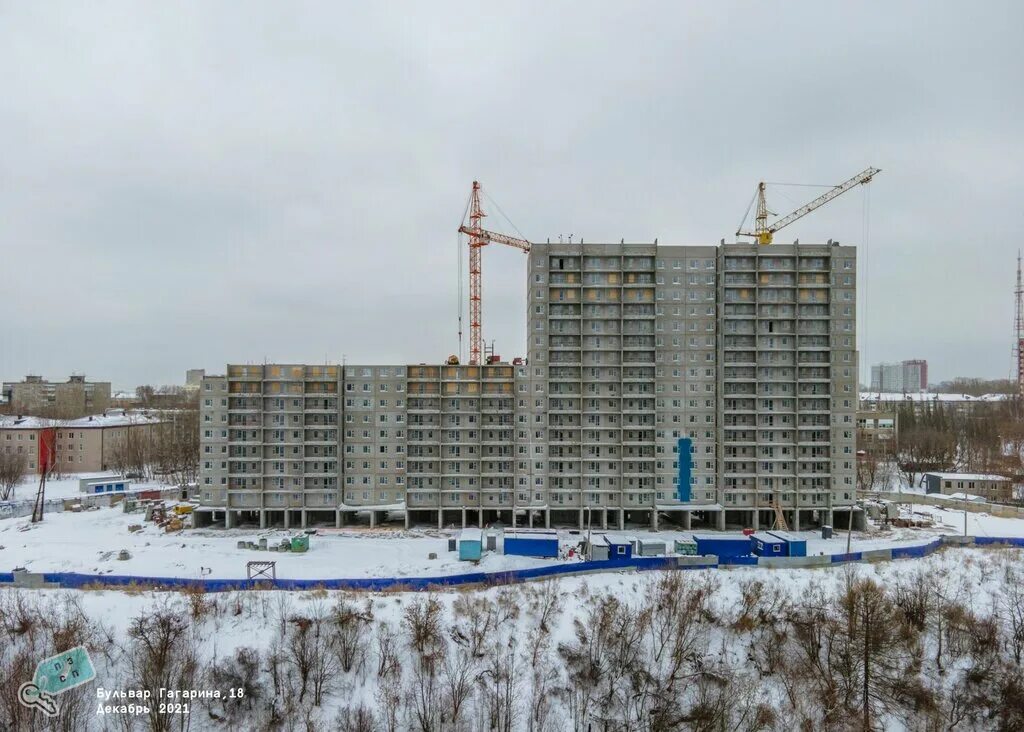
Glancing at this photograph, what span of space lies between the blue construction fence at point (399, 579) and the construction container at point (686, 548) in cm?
330

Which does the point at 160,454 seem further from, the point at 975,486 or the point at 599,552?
the point at 975,486

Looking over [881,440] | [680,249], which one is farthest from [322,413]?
[881,440]

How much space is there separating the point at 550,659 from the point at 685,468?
2853 cm

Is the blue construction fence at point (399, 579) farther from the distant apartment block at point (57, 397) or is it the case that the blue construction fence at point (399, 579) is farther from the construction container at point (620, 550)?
the distant apartment block at point (57, 397)

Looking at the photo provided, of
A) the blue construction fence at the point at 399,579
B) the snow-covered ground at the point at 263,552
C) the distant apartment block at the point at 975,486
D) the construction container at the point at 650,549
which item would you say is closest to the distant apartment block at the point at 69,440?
the snow-covered ground at the point at 263,552

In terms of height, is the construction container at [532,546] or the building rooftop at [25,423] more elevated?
the building rooftop at [25,423]

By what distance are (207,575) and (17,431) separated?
69.8 meters

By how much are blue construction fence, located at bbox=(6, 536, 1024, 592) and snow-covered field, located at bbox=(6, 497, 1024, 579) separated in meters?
3.52

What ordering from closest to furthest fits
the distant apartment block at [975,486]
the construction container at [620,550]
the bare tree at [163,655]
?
the bare tree at [163,655], the construction container at [620,550], the distant apartment block at [975,486]

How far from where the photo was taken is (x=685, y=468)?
54656mm

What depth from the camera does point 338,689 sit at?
29641 mm

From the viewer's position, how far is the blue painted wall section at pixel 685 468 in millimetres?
54469

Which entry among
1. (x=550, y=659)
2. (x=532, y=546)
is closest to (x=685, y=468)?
(x=532, y=546)

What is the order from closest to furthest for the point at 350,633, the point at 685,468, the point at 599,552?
the point at 350,633, the point at 599,552, the point at 685,468
